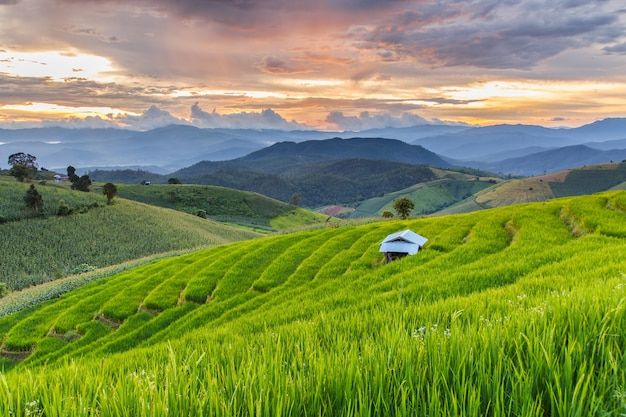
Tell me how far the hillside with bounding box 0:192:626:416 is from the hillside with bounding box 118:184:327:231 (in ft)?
458

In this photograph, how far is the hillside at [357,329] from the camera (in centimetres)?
221

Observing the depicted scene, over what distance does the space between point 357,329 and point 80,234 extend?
90719mm

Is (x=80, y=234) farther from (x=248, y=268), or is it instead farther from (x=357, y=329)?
(x=357, y=329)

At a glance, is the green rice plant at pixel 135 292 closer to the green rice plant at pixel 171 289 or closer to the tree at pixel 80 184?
the green rice plant at pixel 171 289

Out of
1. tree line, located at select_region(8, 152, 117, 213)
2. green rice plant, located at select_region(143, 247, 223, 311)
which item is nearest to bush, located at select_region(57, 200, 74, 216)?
tree line, located at select_region(8, 152, 117, 213)

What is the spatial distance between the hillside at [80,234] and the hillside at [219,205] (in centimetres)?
5854

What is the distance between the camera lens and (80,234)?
8000 cm

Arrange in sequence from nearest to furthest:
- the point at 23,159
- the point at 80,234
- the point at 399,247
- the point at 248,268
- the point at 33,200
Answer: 1. the point at 399,247
2. the point at 248,268
3. the point at 80,234
4. the point at 33,200
5. the point at 23,159

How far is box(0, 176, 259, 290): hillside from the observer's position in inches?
2549

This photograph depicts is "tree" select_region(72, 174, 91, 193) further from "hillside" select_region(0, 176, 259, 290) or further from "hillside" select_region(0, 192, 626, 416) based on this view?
"hillside" select_region(0, 192, 626, 416)

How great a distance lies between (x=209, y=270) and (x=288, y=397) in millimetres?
25611

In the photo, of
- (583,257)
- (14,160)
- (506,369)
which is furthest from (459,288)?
(14,160)

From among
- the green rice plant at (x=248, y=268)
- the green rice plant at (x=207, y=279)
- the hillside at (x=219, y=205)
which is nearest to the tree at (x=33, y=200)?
the hillside at (x=219, y=205)

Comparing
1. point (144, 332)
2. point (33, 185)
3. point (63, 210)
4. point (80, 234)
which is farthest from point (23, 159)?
point (144, 332)
